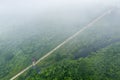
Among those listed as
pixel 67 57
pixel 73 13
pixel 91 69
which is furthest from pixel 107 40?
pixel 73 13

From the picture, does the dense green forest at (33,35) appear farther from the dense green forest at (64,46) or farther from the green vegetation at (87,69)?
the green vegetation at (87,69)

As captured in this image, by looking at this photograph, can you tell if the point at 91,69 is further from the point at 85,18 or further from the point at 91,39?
the point at 85,18

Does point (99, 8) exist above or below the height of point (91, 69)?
above

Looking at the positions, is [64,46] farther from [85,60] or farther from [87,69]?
[87,69]

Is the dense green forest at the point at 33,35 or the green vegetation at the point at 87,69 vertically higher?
the dense green forest at the point at 33,35

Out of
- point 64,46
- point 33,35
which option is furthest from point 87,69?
point 33,35

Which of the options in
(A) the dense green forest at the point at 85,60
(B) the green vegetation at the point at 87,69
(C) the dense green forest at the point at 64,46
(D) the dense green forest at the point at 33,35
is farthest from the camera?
(D) the dense green forest at the point at 33,35

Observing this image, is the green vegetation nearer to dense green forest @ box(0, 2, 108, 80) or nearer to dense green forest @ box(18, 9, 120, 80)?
dense green forest @ box(18, 9, 120, 80)

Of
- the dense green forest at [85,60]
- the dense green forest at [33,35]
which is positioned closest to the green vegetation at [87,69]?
the dense green forest at [85,60]

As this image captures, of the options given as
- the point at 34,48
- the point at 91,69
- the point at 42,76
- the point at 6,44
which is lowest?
the point at 91,69

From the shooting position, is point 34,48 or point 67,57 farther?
point 34,48

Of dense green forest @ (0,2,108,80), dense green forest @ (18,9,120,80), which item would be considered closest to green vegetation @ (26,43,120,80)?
dense green forest @ (18,9,120,80)
